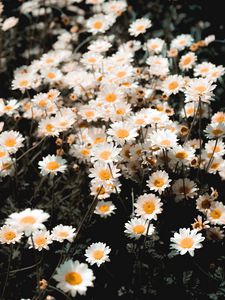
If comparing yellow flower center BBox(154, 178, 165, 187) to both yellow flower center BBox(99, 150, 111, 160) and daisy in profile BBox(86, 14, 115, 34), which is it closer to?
yellow flower center BBox(99, 150, 111, 160)

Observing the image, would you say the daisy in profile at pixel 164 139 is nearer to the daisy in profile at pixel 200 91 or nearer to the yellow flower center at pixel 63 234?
the daisy in profile at pixel 200 91

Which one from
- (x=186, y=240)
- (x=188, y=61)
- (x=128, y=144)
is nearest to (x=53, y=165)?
(x=128, y=144)

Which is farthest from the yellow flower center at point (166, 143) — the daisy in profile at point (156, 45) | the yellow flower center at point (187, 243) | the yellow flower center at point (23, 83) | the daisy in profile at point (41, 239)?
the daisy in profile at point (156, 45)

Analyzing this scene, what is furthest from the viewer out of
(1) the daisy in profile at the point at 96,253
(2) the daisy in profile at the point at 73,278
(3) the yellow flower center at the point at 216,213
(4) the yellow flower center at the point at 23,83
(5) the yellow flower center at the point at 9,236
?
(4) the yellow flower center at the point at 23,83

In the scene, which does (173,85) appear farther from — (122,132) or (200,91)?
(122,132)

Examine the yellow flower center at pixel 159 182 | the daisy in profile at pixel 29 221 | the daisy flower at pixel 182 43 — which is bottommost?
the daisy in profile at pixel 29 221

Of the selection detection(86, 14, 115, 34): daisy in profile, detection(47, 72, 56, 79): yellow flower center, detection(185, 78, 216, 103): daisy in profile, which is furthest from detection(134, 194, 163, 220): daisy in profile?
detection(86, 14, 115, 34): daisy in profile
